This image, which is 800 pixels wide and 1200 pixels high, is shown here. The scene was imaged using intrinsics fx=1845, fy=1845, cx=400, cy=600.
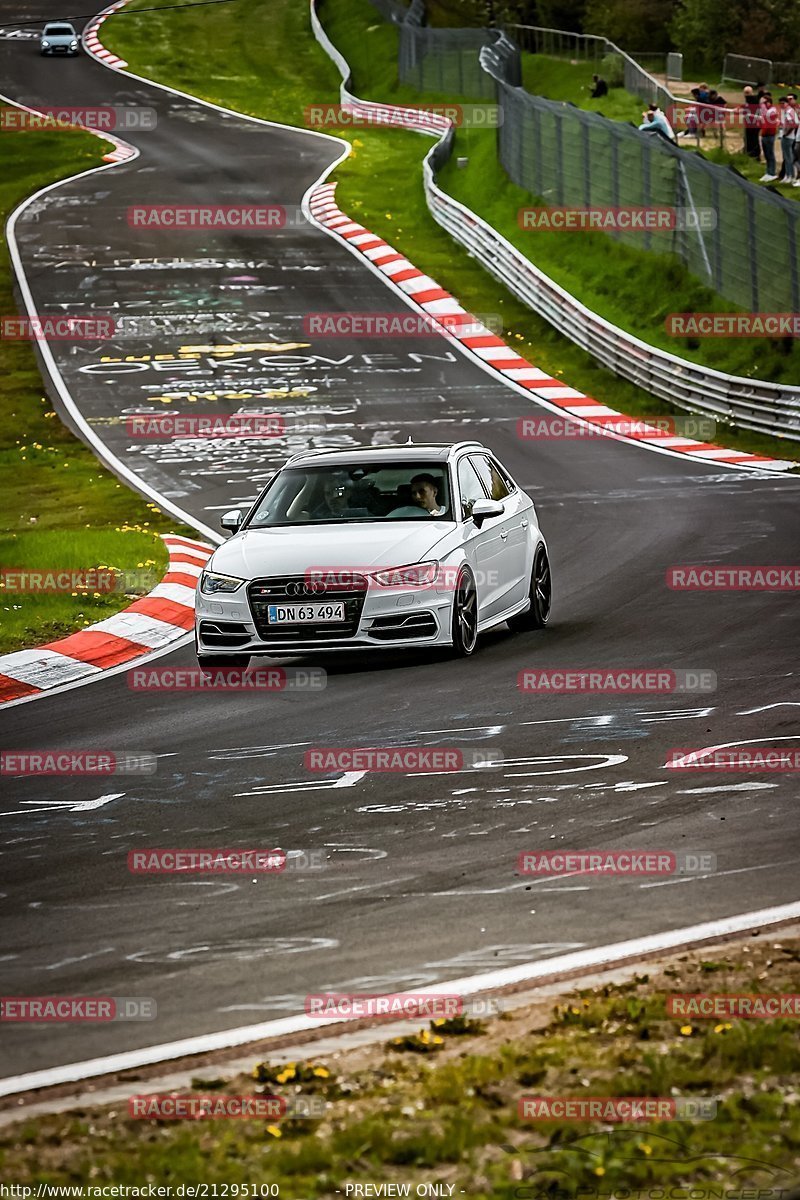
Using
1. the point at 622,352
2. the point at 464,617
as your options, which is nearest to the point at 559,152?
the point at 622,352

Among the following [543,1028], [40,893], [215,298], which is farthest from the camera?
[215,298]

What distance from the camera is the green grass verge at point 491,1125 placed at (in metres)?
4.56

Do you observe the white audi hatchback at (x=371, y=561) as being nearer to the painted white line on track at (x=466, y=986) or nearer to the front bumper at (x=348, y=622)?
the front bumper at (x=348, y=622)

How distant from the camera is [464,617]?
13.2 meters

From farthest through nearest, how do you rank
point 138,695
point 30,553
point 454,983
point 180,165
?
point 180,165, point 30,553, point 138,695, point 454,983

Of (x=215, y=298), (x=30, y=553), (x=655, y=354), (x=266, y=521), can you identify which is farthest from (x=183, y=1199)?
(x=215, y=298)

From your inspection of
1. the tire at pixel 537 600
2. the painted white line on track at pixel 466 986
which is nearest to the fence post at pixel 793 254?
the tire at pixel 537 600

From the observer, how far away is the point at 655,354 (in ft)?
92.4

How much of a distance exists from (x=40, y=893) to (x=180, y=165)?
43762 mm

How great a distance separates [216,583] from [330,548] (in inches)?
33.3

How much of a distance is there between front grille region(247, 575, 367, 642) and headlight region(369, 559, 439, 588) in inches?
5.3

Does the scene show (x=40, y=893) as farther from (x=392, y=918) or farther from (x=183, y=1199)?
(x=183, y=1199)

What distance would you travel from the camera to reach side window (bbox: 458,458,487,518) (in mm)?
13844

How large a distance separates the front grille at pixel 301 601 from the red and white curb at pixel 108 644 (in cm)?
163
